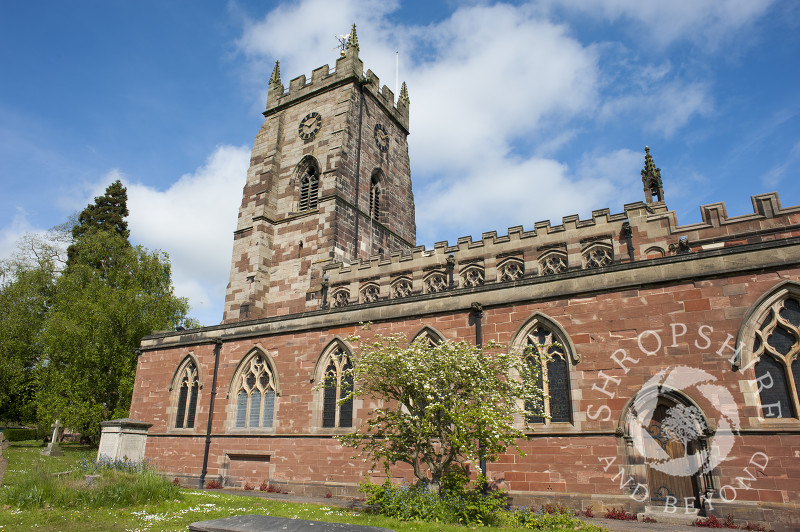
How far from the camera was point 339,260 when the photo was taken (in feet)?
87.8

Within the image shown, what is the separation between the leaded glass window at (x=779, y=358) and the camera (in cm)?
1058

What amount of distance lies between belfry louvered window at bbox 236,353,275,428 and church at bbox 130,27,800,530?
0.24ft

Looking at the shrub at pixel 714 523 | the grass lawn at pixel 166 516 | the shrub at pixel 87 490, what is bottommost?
the shrub at pixel 714 523

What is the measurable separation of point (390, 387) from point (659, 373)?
6015mm

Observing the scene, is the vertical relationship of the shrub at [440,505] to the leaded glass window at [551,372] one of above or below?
below

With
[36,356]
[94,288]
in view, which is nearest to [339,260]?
[94,288]

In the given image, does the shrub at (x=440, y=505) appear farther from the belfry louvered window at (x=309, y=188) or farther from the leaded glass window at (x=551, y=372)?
the belfry louvered window at (x=309, y=188)

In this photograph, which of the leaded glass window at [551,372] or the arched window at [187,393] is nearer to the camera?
the leaded glass window at [551,372]

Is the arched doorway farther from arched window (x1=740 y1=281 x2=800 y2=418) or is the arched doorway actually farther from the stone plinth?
the stone plinth

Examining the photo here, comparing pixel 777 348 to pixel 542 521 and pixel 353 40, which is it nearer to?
pixel 542 521

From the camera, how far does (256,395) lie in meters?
18.1

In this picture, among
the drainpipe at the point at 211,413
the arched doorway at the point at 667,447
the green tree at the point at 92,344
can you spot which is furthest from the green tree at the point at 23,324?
the arched doorway at the point at 667,447

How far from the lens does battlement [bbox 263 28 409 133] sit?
3141 cm

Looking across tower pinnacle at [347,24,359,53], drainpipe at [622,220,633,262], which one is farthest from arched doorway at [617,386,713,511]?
tower pinnacle at [347,24,359,53]
